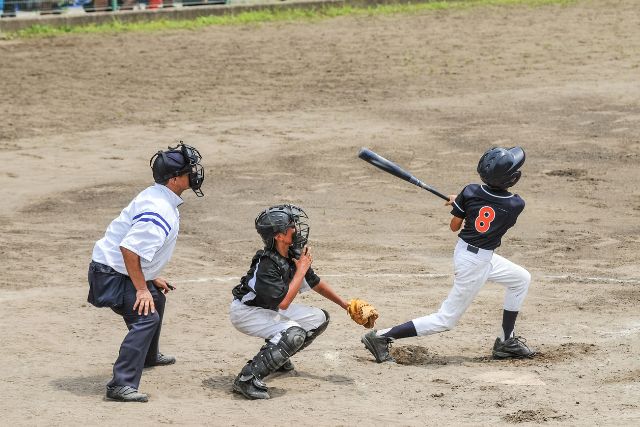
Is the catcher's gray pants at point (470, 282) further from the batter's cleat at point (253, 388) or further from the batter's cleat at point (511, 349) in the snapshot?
the batter's cleat at point (253, 388)

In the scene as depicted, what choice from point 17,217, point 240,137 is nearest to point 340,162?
point 240,137

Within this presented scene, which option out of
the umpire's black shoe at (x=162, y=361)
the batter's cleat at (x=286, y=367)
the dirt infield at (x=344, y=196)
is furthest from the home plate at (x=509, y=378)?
the umpire's black shoe at (x=162, y=361)

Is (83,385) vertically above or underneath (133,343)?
underneath

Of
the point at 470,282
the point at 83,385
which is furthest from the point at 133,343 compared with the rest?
the point at 470,282

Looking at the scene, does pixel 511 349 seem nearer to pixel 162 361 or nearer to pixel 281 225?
pixel 281 225

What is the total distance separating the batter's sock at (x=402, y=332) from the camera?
9055 mm

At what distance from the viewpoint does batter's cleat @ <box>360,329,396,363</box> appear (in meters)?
9.05

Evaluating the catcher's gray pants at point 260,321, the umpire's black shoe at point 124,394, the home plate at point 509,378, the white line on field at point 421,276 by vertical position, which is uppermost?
the catcher's gray pants at point 260,321

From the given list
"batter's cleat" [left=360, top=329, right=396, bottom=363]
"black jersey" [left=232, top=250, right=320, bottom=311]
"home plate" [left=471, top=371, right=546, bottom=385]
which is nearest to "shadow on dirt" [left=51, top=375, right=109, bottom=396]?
"black jersey" [left=232, top=250, right=320, bottom=311]

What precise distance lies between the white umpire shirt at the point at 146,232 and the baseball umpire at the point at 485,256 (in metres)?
1.74

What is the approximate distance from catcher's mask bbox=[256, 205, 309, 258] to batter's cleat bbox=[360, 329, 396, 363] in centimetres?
104

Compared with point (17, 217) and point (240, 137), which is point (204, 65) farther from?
point (17, 217)

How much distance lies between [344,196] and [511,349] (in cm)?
565

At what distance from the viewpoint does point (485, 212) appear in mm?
8852
